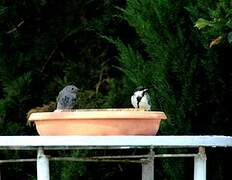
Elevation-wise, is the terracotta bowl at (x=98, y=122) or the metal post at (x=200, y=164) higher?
the terracotta bowl at (x=98, y=122)

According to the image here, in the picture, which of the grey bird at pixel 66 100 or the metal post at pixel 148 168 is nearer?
the grey bird at pixel 66 100

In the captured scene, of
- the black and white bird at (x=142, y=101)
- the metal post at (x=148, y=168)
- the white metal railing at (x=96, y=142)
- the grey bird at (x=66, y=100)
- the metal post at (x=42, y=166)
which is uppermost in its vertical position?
the black and white bird at (x=142, y=101)

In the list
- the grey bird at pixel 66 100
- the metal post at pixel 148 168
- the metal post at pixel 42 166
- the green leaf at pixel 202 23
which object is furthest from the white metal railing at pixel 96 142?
the green leaf at pixel 202 23

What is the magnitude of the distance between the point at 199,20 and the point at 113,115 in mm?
821

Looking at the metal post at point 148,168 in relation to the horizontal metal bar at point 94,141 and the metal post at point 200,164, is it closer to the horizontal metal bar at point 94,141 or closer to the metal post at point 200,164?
the metal post at point 200,164

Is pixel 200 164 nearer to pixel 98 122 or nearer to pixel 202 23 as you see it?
pixel 98 122

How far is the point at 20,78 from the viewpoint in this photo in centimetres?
391

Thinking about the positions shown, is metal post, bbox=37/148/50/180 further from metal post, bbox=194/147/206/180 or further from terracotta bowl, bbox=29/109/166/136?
metal post, bbox=194/147/206/180

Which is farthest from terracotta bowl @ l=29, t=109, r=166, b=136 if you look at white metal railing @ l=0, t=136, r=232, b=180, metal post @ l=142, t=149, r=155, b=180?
metal post @ l=142, t=149, r=155, b=180

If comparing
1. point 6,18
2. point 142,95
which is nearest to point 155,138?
point 142,95

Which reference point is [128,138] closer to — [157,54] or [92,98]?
[157,54]

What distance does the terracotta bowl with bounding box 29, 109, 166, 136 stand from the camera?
2174mm

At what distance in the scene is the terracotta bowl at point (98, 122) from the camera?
217 cm

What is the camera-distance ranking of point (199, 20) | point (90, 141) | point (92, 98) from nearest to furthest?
point (90, 141)
point (199, 20)
point (92, 98)
